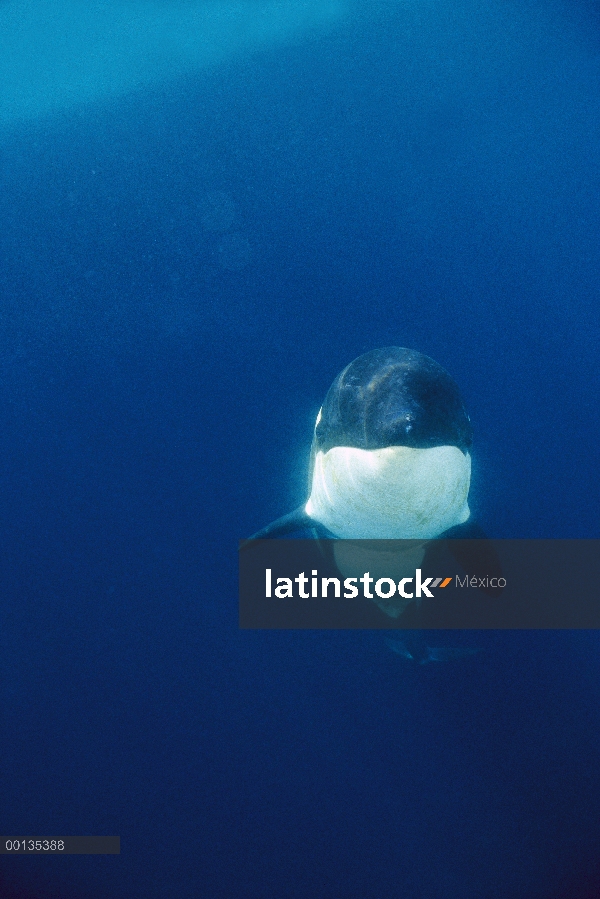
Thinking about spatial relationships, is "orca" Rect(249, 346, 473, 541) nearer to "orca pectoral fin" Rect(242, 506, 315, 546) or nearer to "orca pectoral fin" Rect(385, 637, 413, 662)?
"orca pectoral fin" Rect(242, 506, 315, 546)

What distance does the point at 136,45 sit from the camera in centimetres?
602

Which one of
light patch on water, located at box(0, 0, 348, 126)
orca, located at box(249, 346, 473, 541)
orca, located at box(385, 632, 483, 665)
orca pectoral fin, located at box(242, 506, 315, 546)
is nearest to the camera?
orca, located at box(249, 346, 473, 541)

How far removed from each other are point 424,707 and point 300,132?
5.71 m

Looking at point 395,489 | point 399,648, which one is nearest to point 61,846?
point 399,648

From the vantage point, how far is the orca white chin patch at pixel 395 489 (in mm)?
2271

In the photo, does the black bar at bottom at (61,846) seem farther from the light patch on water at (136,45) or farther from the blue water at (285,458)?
the light patch on water at (136,45)

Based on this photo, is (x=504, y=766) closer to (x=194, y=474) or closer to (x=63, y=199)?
(x=194, y=474)

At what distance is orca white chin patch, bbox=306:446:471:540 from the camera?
227 cm

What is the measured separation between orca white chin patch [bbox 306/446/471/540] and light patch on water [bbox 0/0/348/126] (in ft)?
16.9

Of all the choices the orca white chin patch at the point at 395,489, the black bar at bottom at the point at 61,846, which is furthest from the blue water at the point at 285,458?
the orca white chin patch at the point at 395,489

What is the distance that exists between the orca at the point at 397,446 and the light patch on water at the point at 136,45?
5061 millimetres

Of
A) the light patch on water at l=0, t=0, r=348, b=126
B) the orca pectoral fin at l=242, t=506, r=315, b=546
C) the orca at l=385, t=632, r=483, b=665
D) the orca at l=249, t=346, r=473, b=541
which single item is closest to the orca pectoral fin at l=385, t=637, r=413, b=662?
the orca at l=385, t=632, r=483, b=665

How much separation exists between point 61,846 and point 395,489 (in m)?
4.74

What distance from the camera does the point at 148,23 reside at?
6.15 m
